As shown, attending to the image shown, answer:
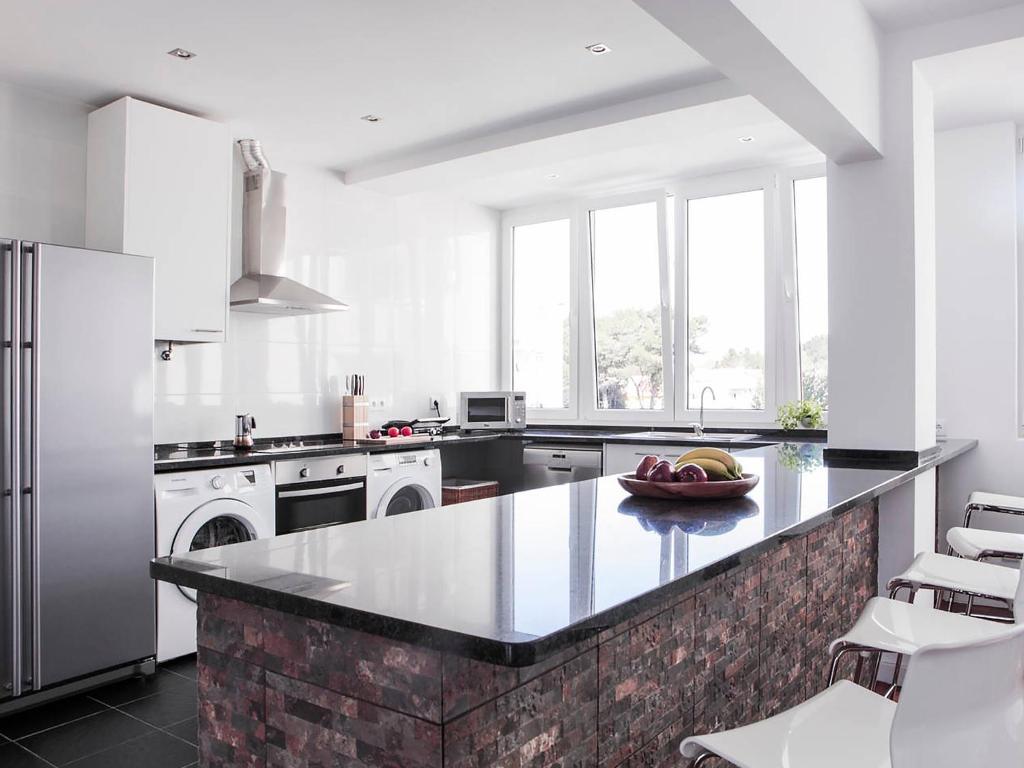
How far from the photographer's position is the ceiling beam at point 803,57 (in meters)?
2.05

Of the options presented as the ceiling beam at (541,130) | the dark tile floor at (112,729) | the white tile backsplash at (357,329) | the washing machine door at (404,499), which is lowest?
the dark tile floor at (112,729)

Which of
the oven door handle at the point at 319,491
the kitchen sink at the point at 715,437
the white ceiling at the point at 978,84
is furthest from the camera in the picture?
the kitchen sink at the point at 715,437

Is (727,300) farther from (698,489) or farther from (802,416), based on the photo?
(698,489)

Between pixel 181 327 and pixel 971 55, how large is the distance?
11.9 feet

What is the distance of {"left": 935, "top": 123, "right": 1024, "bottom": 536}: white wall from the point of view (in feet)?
14.1

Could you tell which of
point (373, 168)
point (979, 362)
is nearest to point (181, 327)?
point (373, 168)

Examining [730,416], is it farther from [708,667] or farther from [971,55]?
[708,667]

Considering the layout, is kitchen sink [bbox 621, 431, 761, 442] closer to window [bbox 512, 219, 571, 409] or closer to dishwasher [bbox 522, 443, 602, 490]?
dishwasher [bbox 522, 443, 602, 490]

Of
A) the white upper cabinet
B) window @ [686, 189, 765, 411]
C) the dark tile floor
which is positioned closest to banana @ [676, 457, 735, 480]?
the dark tile floor

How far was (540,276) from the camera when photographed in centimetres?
630

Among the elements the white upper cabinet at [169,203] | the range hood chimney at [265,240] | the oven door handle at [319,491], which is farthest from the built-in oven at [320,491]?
the range hood chimney at [265,240]

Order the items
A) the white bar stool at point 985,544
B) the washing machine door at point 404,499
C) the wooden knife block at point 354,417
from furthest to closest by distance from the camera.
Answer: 1. the wooden knife block at point 354,417
2. the washing machine door at point 404,499
3. the white bar stool at point 985,544

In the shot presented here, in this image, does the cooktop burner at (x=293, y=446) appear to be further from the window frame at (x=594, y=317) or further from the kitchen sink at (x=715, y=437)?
the window frame at (x=594, y=317)

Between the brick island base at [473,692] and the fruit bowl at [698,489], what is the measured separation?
0.72ft
